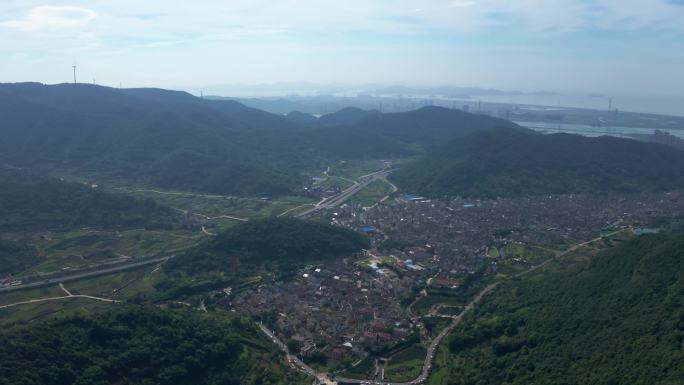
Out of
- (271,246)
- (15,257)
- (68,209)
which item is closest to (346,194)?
(271,246)

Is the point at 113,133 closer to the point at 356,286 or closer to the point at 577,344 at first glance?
the point at 356,286

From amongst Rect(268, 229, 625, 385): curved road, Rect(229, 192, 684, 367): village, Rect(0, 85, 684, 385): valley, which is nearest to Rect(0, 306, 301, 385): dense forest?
Rect(0, 85, 684, 385): valley

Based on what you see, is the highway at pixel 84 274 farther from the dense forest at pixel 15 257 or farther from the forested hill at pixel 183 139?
the forested hill at pixel 183 139

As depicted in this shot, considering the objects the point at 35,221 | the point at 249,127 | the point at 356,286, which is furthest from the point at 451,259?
the point at 249,127

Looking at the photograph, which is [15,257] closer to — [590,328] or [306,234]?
[306,234]

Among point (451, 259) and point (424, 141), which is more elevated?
point (424, 141)

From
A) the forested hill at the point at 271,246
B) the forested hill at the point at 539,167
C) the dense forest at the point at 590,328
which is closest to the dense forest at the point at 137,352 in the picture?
the dense forest at the point at 590,328
